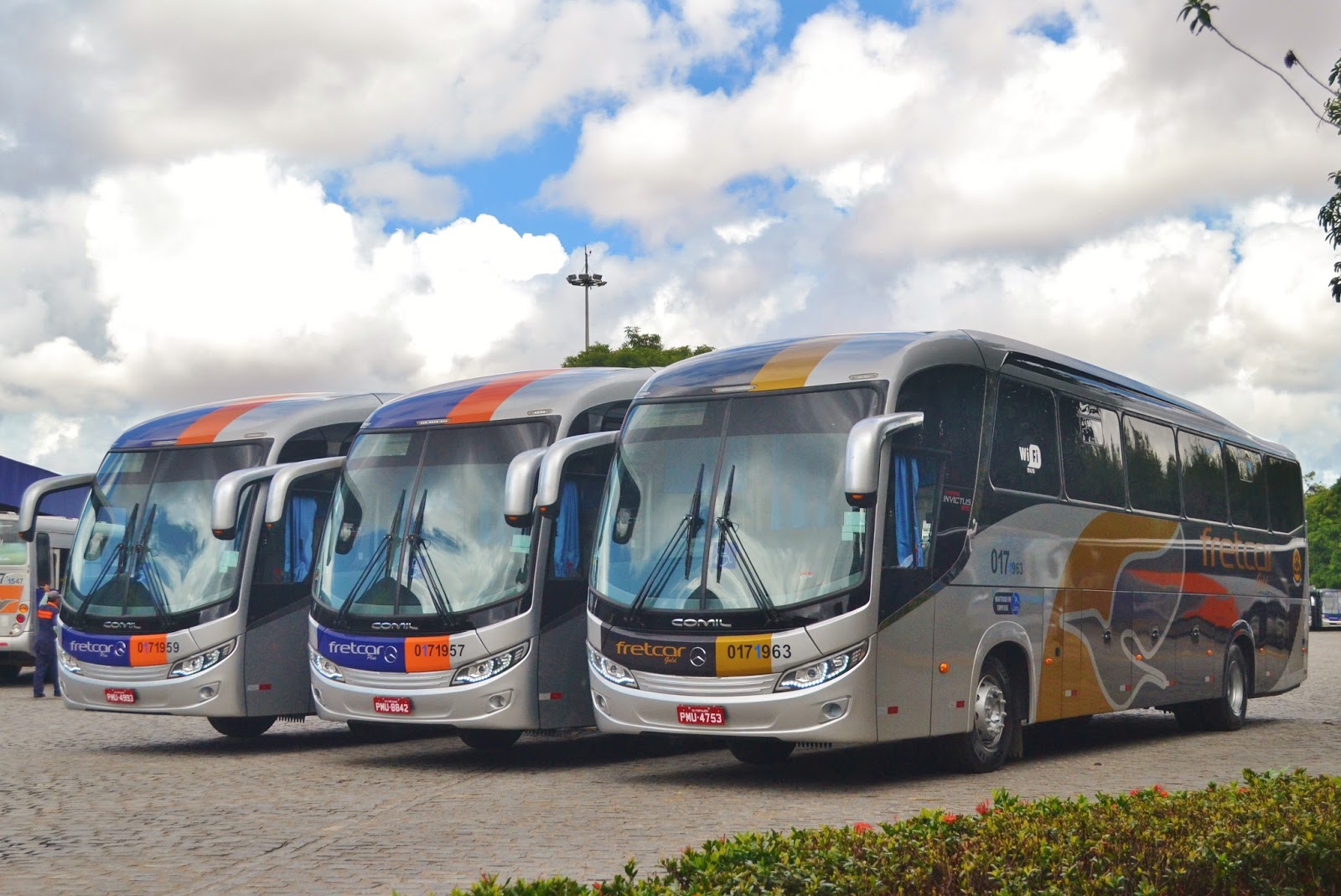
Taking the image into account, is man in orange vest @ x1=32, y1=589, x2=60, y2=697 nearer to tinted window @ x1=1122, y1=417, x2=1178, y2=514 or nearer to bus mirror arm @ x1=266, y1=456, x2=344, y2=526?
bus mirror arm @ x1=266, y1=456, x2=344, y2=526

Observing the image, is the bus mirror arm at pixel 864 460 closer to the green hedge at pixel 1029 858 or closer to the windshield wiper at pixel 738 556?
the windshield wiper at pixel 738 556

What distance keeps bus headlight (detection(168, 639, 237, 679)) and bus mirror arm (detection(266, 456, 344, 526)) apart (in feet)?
4.46

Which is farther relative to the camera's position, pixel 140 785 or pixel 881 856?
pixel 140 785

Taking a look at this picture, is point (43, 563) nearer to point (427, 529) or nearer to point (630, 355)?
point (427, 529)

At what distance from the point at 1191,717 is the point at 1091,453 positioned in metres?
5.43

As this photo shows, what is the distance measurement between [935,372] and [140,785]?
722 centimetres

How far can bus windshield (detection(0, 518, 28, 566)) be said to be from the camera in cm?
3002

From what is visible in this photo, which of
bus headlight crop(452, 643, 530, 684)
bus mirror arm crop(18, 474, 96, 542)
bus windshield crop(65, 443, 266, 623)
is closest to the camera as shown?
bus headlight crop(452, 643, 530, 684)

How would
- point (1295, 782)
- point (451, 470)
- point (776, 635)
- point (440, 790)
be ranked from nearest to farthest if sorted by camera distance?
point (1295, 782) → point (776, 635) → point (440, 790) → point (451, 470)

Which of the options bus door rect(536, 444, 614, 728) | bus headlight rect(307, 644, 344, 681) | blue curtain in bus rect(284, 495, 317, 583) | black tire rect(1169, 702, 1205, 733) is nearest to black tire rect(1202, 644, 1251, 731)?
black tire rect(1169, 702, 1205, 733)

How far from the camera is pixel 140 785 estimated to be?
535 inches

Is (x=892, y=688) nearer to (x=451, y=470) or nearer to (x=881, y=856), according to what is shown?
(x=451, y=470)

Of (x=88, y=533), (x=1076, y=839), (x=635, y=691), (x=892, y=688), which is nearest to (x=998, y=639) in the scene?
(x=892, y=688)

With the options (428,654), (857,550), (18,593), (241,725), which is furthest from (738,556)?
(18,593)
